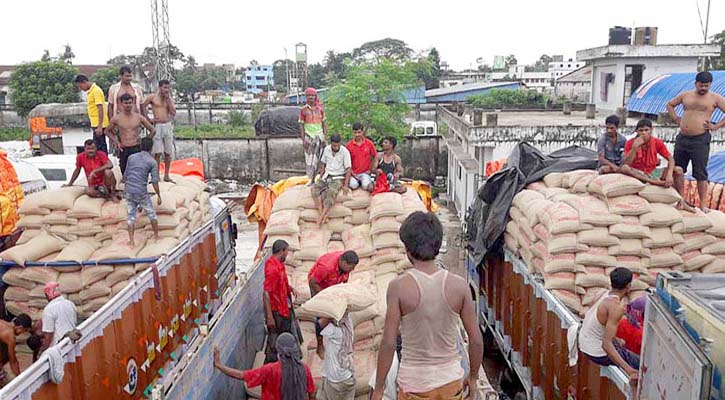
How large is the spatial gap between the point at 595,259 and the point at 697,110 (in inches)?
76.9

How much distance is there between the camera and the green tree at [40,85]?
28.2 meters

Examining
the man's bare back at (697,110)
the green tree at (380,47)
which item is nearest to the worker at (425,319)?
the man's bare back at (697,110)

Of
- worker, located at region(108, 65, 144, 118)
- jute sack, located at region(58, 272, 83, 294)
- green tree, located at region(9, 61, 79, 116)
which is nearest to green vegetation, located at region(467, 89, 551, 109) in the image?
green tree, located at region(9, 61, 79, 116)

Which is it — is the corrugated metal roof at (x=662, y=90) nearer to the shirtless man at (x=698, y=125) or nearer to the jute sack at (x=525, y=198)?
the shirtless man at (x=698, y=125)

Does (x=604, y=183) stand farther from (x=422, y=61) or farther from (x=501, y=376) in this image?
(x=422, y=61)

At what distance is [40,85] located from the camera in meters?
28.2

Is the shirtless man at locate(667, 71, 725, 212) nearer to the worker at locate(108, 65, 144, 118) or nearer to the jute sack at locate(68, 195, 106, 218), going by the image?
the jute sack at locate(68, 195, 106, 218)

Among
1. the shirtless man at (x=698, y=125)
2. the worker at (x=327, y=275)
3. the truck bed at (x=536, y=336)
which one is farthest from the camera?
the shirtless man at (x=698, y=125)

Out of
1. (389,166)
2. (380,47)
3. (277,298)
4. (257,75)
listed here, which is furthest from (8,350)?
(257,75)

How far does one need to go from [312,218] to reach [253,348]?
159 centimetres

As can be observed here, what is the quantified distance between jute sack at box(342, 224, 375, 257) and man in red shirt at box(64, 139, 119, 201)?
7.48ft

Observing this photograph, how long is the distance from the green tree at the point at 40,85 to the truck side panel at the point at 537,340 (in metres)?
27.7

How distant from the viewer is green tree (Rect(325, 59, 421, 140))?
57.5 feet

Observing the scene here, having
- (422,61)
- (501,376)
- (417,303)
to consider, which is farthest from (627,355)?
(422,61)
